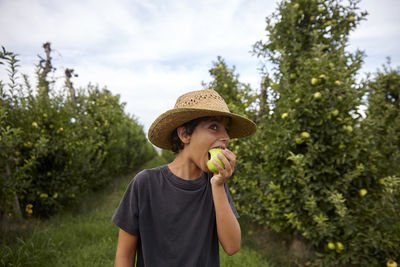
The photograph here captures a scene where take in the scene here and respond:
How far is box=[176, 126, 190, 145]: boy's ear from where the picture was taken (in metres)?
1.80

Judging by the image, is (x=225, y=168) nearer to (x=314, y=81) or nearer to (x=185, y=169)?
(x=185, y=169)

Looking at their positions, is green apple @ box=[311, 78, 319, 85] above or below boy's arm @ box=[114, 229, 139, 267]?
above

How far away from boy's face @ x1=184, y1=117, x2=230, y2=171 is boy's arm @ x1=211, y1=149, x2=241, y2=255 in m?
0.14

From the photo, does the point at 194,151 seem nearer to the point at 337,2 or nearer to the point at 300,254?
the point at 300,254

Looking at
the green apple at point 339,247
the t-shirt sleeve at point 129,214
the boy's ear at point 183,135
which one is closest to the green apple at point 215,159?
the boy's ear at point 183,135

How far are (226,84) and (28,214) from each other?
5395mm

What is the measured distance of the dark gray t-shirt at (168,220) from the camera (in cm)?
168

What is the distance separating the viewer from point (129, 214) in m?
1.68

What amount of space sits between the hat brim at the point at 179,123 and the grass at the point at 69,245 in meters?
2.35

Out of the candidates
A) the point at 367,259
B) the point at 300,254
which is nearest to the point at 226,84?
the point at 300,254

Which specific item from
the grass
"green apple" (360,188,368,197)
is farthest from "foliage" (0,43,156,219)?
"green apple" (360,188,368,197)

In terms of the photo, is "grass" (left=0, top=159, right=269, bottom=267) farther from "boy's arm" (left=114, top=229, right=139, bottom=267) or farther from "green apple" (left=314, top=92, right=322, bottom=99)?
"green apple" (left=314, top=92, right=322, bottom=99)

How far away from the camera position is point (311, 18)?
13.8 ft

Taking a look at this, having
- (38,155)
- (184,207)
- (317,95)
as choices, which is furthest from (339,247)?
(38,155)
